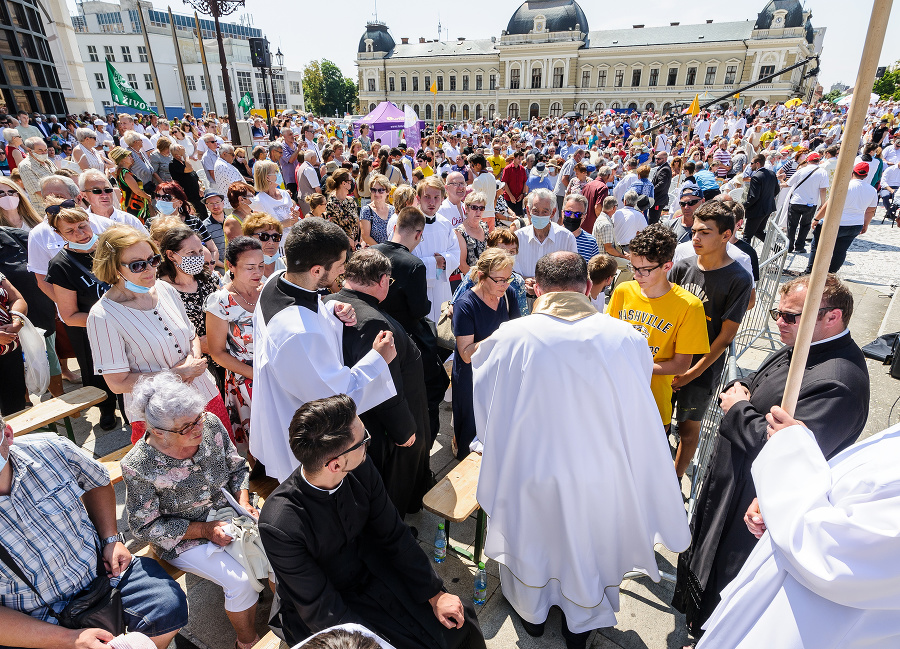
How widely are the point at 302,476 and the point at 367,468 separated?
0.30 meters

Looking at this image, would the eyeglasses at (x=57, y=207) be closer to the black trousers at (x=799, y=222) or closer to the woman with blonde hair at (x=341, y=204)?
the woman with blonde hair at (x=341, y=204)

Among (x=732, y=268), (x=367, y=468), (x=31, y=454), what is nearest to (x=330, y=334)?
(x=367, y=468)

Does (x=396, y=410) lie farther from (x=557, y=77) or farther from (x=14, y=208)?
(x=557, y=77)

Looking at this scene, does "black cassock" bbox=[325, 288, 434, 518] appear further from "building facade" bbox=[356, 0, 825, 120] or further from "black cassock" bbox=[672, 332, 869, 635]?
"building facade" bbox=[356, 0, 825, 120]

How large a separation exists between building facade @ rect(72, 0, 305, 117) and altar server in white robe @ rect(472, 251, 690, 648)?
2676 inches

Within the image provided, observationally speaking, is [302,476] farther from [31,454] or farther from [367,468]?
[31,454]

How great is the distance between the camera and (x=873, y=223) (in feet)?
39.6

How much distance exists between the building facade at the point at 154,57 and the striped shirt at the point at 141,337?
218 feet

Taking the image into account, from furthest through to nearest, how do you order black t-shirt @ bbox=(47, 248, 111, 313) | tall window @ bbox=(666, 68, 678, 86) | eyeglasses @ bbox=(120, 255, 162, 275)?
tall window @ bbox=(666, 68, 678, 86) → black t-shirt @ bbox=(47, 248, 111, 313) → eyeglasses @ bbox=(120, 255, 162, 275)

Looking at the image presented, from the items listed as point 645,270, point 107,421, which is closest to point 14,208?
point 107,421

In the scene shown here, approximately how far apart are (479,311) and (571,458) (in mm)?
1382

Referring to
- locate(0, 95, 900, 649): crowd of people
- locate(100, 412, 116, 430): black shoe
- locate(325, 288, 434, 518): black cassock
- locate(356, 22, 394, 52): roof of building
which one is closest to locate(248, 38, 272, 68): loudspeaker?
locate(0, 95, 900, 649): crowd of people

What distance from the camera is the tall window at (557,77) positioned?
2785 inches

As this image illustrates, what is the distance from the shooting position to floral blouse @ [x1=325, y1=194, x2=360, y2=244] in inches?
243
